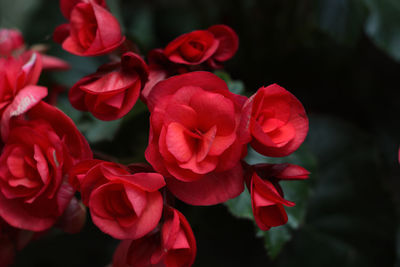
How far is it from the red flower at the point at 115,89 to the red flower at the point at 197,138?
35mm

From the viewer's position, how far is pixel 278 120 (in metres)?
0.33

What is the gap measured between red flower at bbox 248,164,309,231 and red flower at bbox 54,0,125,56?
Answer: 17 centimetres

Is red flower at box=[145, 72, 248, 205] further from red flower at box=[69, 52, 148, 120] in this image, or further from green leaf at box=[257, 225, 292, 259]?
green leaf at box=[257, 225, 292, 259]

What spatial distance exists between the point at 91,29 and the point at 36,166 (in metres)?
0.14

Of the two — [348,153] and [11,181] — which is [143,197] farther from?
[348,153]

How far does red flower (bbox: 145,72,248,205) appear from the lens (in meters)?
0.32

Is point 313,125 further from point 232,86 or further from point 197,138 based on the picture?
point 197,138

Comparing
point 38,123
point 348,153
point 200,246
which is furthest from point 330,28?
point 38,123

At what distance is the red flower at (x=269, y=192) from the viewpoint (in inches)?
12.4

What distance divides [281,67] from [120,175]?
0.54 meters

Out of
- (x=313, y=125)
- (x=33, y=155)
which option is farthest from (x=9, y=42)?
(x=313, y=125)

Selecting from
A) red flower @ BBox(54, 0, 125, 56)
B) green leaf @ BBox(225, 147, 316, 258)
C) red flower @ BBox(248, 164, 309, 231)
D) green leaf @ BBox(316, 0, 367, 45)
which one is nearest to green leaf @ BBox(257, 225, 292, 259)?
green leaf @ BBox(225, 147, 316, 258)

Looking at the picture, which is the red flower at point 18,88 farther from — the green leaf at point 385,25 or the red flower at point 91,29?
the green leaf at point 385,25

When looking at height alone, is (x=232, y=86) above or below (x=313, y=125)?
above
